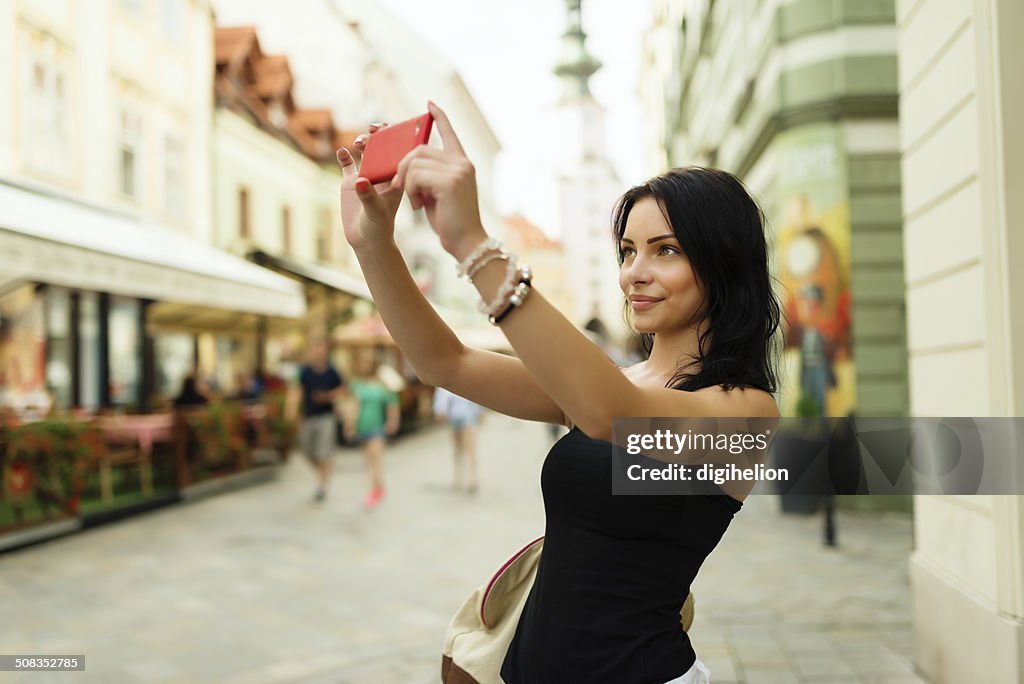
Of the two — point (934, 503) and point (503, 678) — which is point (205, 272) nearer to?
point (934, 503)

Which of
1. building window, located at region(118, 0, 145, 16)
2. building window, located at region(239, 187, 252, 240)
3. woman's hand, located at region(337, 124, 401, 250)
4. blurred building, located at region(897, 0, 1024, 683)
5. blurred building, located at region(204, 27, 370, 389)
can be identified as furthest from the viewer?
building window, located at region(239, 187, 252, 240)

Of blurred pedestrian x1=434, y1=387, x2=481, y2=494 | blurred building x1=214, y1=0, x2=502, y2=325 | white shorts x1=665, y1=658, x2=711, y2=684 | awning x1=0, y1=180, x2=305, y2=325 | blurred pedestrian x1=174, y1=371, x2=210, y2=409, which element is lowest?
blurred pedestrian x1=434, y1=387, x2=481, y2=494

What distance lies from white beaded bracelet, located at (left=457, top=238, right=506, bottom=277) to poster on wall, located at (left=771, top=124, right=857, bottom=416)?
8264 millimetres

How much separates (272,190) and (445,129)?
65.0 feet

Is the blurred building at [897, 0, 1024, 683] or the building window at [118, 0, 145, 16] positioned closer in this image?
the blurred building at [897, 0, 1024, 683]

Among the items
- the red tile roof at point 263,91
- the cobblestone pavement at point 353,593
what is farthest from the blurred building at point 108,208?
the cobblestone pavement at point 353,593

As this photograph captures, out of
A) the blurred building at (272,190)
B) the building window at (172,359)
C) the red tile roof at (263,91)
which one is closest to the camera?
the building window at (172,359)

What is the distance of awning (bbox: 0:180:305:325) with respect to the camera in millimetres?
6934

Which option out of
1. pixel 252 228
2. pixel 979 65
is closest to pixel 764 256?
pixel 979 65

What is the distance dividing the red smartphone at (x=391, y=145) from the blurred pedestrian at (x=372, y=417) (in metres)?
8.59

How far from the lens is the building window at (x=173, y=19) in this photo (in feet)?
47.8

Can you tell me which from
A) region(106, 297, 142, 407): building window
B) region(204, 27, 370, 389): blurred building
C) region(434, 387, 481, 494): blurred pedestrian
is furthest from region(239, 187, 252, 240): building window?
region(434, 387, 481, 494): blurred pedestrian

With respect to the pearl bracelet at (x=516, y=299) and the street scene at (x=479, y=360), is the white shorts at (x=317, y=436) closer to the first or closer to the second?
the street scene at (x=479, y=360)

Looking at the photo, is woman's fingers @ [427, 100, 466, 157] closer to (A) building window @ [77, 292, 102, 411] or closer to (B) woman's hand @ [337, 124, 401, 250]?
(B) woman's hand @ [337, 124, 401, 250]
